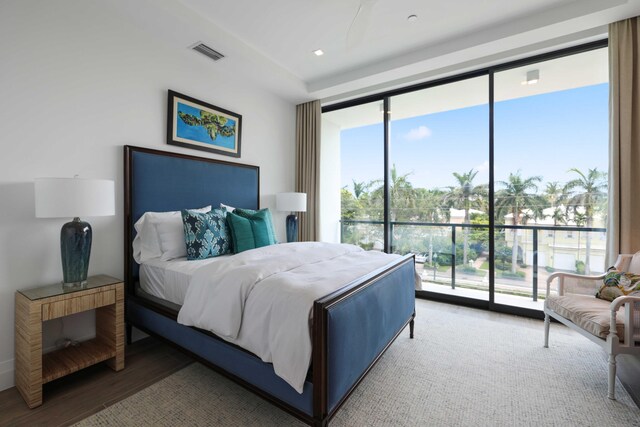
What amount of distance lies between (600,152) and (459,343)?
2382 mm

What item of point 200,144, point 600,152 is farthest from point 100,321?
point 600,152

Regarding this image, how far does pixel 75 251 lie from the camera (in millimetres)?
1955

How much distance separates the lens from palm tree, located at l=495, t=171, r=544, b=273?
321 cm

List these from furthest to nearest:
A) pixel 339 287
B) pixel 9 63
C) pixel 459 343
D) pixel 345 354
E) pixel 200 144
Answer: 1. pixel 200 144
2. pixel 459 343
3. pixel 9 63
4. pixel 339 287
5. pixel 345 354

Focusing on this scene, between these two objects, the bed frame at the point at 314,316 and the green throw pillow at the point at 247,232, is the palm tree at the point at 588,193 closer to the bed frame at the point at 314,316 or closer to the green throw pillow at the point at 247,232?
the bed frame at the point at 314,316

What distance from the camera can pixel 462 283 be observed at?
3754 mm

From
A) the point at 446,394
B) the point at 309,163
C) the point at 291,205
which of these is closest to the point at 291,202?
the point at 291,205

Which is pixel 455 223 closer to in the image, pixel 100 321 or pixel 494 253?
pixel 494 253

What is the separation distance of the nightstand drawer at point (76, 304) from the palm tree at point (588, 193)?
4315 millimetres

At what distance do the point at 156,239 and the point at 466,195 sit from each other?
11.5ft

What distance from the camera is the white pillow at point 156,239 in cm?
249

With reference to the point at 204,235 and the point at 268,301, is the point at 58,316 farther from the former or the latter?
the point at 268,301

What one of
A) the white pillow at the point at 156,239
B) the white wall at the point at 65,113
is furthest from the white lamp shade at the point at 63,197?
the white pillow at the point at 156,239

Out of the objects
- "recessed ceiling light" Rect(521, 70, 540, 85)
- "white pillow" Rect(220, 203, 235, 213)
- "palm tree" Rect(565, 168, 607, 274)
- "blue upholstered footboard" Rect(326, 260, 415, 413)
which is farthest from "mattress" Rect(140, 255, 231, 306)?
"recessed ceiling light" Rect(521, 70, 540, 85)
